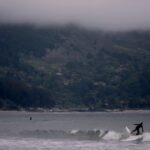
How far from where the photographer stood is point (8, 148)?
92438mm

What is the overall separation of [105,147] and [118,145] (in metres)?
3.69

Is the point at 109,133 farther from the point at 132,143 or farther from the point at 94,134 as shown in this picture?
the point at 132,143

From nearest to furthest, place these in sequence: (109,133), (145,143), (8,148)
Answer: (8,148) → (145,143) → (109,133)

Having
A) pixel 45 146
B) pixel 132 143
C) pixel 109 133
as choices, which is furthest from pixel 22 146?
pixel 109 133

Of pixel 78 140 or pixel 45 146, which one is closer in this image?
pixel 45 146

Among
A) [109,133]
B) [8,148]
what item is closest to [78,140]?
[109,133]

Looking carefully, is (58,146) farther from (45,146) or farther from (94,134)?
(94,134)

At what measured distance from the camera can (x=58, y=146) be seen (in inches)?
3782

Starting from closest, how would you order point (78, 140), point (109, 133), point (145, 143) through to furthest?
point (145, 143) → point (78, 140) → point (109, 133)

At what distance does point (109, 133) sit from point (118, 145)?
2000cm

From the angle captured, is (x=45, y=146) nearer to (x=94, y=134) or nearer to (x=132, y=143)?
(x=132, y=143)

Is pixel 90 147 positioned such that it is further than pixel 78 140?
No

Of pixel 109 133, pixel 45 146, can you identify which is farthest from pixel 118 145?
pixel 109 133

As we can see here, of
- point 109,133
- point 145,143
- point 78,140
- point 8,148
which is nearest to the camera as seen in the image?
point 8,148
